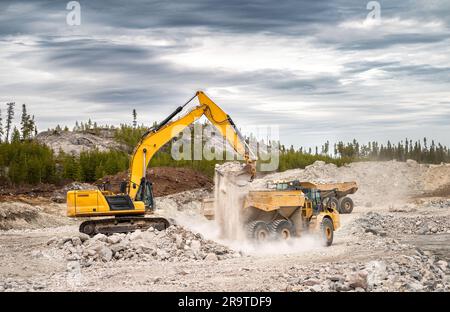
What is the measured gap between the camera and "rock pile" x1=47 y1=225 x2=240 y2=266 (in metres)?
18.4

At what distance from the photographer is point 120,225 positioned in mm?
21828

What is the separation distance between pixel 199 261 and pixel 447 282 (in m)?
6.75

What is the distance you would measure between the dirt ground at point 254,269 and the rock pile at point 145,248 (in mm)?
155

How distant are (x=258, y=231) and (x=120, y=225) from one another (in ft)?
15.2

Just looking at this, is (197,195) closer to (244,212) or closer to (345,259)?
(244,212)

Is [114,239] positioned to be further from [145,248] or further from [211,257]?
[211,257]

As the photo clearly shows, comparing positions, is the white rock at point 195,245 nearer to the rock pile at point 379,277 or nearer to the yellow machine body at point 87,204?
the yellow machine body at point 87,204

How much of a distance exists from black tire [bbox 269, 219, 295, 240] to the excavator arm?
1.96 m

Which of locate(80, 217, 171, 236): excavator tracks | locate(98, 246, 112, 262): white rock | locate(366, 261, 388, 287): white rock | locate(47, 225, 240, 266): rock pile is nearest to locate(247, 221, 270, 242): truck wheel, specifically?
locate(47, 225, 240, 266): rock pile

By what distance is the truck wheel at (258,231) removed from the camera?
20797mm

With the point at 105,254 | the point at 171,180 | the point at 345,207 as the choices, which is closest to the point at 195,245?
the point at 105,254

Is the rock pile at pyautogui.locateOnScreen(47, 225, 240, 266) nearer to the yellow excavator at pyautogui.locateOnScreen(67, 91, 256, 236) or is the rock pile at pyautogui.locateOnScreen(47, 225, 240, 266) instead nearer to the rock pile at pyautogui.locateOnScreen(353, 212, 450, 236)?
the yellow excavator at pyautogui.locateOnScreen(67, 91, 256, 236)
